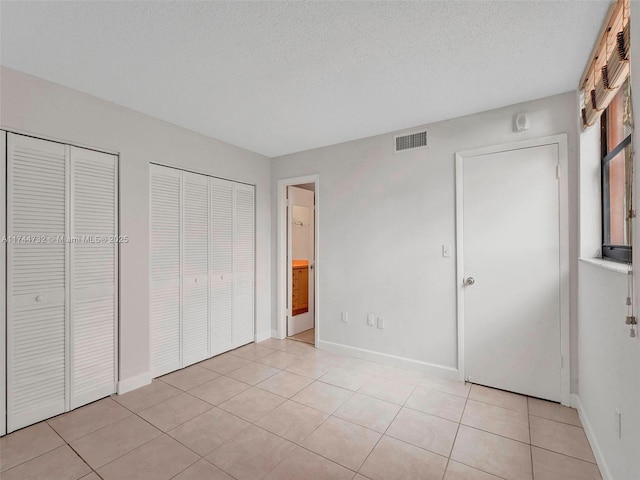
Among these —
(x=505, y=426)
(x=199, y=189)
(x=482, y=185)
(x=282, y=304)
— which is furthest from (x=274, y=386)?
(x=482, y=185)

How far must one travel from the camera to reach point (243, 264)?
3920mm

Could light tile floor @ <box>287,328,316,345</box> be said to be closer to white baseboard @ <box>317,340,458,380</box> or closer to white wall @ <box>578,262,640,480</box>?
white baseboard @ <box>317,340,458,380</box>

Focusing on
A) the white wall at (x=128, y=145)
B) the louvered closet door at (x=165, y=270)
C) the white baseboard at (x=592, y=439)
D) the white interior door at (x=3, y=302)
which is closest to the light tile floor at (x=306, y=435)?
the white baseboard at (x=592, y=439)

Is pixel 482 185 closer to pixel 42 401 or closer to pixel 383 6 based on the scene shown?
pixel 383 6

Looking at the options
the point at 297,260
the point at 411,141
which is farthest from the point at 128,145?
the point at 297,260

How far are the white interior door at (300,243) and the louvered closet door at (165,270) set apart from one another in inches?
60.8

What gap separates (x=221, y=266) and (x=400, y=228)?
211 centimetres

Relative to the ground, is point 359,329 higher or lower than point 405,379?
higher

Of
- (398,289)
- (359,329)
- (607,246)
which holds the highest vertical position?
(607,246)

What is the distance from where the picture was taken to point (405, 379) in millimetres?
2936

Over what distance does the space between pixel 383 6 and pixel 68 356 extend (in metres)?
3.22

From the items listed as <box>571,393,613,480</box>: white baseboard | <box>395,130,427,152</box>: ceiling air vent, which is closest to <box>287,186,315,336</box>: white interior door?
<box>395,130,427,152</box>: ceiling air vent

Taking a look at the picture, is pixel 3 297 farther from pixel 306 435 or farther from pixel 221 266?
pixel 306 435

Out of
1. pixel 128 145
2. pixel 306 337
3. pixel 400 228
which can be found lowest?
pixel 306 337
